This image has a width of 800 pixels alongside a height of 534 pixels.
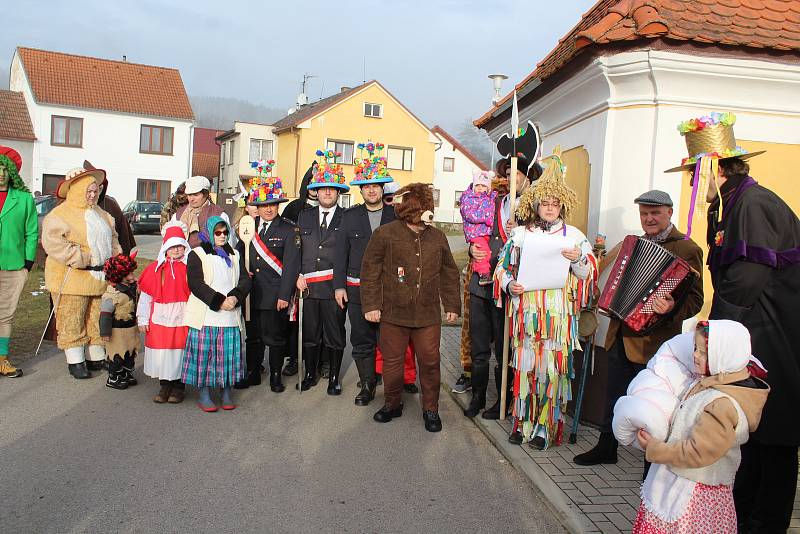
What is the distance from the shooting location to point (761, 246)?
11.6ft

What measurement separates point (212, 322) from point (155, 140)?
3557 centimetres

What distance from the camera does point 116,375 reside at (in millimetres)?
6785

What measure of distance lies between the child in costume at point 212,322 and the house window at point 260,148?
39.0 metres

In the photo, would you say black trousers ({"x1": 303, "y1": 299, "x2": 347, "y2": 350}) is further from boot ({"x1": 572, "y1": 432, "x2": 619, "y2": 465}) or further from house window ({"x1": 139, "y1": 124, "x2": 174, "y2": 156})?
house window ({"x1": 139, "y1": 124, "x2": 174, "y2": 156})

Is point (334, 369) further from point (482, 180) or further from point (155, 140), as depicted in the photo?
point (155, 140)

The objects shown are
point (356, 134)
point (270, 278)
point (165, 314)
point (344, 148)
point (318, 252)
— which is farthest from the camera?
point (344, 148)

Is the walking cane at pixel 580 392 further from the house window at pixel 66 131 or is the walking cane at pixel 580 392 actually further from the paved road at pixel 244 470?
the house window at pixel 66 131

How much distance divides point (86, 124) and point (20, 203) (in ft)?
110

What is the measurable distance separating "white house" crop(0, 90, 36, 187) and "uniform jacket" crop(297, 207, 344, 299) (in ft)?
110

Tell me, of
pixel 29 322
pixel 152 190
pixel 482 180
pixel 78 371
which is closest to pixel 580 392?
pixel 482 180

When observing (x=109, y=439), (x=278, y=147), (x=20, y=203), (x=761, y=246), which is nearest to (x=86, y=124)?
(x=278, y=147)

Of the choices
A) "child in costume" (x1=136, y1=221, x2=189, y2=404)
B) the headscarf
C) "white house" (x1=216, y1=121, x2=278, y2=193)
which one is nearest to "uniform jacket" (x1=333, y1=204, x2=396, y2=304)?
the headscarf

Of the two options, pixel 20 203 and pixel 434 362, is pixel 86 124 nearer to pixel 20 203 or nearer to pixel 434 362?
pixel 20 203

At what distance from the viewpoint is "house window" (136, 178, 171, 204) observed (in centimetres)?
3856
